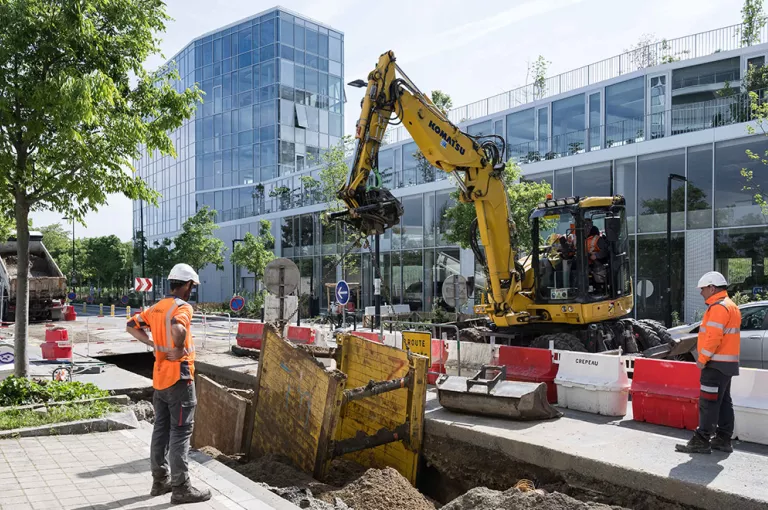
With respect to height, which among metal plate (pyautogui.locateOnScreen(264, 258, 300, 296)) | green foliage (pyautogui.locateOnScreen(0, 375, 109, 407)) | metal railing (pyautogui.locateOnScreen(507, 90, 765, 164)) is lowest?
green foliage (pyautogui.locateOnScreen(0, 375, 109, 407))

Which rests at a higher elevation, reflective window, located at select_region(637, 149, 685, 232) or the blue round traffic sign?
reflective window, located at select_region(637, 149, 685, 232)

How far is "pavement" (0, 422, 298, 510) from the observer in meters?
5.12

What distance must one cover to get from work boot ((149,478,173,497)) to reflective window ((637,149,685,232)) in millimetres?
20310

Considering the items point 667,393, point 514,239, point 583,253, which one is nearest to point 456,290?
point 514,239

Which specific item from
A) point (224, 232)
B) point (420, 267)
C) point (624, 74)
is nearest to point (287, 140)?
point (224, 232)

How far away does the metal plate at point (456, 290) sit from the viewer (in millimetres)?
15234

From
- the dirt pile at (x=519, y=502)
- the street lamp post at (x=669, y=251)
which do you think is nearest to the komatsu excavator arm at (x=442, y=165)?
the dirt pile at (x=519, y=502)

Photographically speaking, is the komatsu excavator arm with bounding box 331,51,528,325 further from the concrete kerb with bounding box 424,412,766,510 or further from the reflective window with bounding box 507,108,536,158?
the reflective window with bounding box 507,108,536,158

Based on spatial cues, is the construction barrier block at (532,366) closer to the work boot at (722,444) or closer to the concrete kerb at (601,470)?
the concrete kerb at (601,470)

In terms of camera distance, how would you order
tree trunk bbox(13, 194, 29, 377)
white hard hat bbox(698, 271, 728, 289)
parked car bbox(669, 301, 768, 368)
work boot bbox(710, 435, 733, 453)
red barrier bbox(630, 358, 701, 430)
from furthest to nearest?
1. parked car bbox(669, 301, 768, 368)
2. tree trunk bbox(13, 194, 29, 377)
3. red barrier bbox(630, 358, 701, 430)
4. white hard hat bbox(698, 271, 728, 289)
5. work boot bbox(710, 435, 733, 453)

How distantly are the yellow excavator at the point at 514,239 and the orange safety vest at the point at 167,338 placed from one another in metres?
5.48

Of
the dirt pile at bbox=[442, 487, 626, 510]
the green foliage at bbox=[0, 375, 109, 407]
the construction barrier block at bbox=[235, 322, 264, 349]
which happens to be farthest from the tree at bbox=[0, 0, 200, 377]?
the construction barrier block at bbox=[235, 322, 264, 349]

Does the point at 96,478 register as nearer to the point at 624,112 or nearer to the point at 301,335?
the point at 301,335

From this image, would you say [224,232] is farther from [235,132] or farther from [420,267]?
[420,267]
